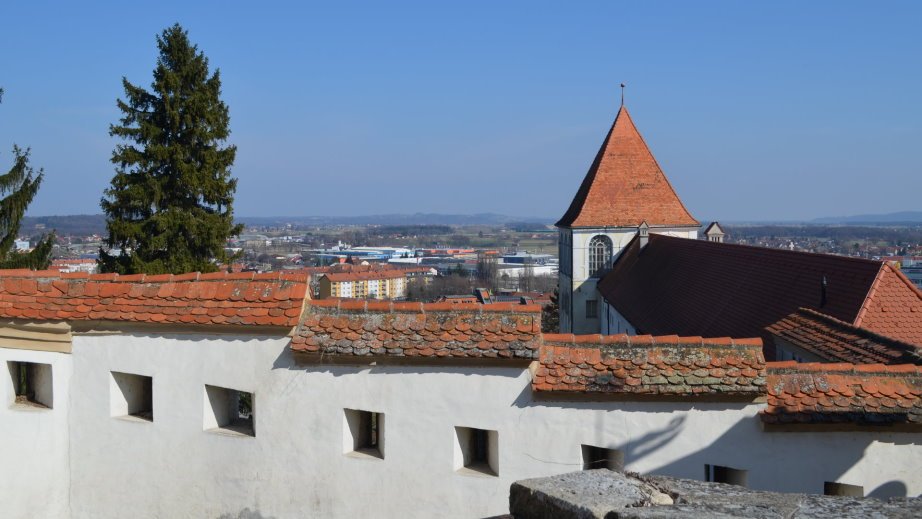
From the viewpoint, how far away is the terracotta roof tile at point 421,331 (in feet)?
21.8

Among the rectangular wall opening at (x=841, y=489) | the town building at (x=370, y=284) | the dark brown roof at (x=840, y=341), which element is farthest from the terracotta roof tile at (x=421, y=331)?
the town building at (x=370, y=284)

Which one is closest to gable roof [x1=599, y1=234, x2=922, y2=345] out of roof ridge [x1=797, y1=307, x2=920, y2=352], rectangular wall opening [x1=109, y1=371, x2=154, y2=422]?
roof ridge [x1=797, y1=307, x2=920, y2=352]

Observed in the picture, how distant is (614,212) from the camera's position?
40406mm

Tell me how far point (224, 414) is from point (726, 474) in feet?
14.6

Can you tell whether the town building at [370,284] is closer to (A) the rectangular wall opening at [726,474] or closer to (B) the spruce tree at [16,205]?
(B) the spruce tree at [16,205]

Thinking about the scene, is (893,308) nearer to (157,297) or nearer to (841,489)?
(841,489)

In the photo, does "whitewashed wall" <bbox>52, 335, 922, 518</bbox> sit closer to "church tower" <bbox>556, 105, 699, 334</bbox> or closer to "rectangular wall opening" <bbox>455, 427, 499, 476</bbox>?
"rectangular wall opening" <bbox>455, 427, 499, 476</bbox>

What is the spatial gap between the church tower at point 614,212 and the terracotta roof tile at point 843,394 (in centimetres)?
3279

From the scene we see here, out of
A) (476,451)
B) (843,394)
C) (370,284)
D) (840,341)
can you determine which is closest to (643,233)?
(840,341)

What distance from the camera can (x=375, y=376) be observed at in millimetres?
6859

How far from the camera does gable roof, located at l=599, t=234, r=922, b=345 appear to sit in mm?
14570

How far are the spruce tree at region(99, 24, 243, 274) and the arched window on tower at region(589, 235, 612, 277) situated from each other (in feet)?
74.2

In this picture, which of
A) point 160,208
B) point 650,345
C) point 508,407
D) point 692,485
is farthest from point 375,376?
point 160,208

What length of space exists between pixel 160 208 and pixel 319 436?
656 inches
